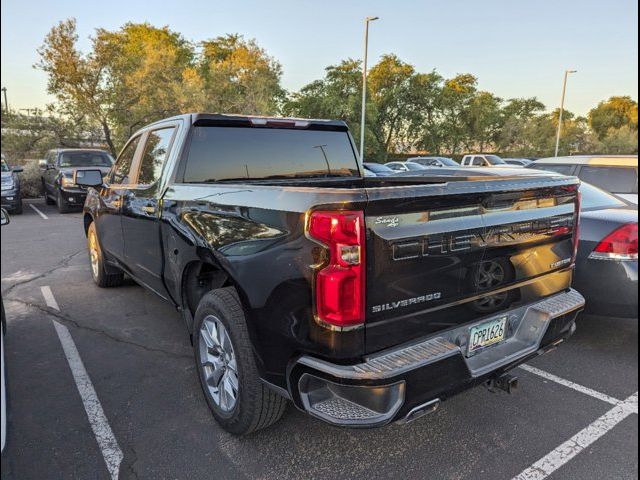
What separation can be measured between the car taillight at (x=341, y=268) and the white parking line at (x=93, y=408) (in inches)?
61.2

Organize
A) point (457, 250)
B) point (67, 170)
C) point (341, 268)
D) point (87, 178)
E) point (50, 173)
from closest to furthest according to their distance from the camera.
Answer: point (341, 268)
point (457, 250)
point (87, 178)
point (67, 170)
point (50, 173)

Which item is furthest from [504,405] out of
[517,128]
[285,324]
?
[517,128]

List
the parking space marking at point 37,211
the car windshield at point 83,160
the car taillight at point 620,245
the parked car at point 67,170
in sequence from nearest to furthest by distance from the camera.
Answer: the car taillight at point 620,245 → the parking space marking at point 37,211 → the parked car at point 67,170 → the car windshield at point 83,160

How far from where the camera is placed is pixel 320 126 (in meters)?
3.90

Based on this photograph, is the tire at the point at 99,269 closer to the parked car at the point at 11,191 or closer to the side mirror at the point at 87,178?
the side mirror at the point at 87,178

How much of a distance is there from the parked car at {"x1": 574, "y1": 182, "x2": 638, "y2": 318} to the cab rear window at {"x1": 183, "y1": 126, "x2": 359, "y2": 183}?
212 centimetres

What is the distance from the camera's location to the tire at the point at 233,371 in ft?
8.03

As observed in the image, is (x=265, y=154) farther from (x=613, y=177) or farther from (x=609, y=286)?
(x=613, y=177)

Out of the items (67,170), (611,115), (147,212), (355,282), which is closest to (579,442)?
(355,282)

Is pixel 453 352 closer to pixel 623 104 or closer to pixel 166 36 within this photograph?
pixel 166 36

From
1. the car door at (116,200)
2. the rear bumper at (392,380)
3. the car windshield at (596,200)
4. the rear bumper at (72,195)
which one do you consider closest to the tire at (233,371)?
the rear bumper at (392,380)

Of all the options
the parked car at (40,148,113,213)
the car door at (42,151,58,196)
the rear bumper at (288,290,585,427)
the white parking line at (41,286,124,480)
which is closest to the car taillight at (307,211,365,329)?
the rear bumper at (288,290,585,427)

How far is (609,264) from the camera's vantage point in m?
3.86

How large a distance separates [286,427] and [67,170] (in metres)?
12.5
